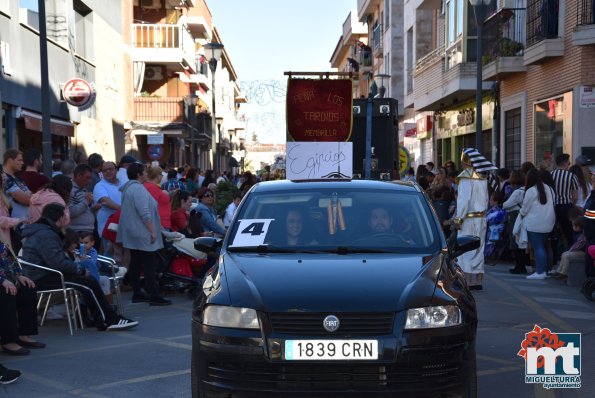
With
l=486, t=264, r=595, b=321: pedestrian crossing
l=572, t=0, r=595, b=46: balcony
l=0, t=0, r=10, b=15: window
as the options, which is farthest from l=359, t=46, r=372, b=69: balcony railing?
l=486, t=264, r=595, b=321: pedestrian crossing

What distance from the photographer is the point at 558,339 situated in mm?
6273

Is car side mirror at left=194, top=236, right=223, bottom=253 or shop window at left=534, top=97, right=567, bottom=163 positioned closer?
car side mirror at left=194, top=236, right=223, bottom=253

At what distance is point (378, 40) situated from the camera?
51344mm

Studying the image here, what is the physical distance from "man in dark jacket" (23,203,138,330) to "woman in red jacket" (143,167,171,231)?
3070 mm

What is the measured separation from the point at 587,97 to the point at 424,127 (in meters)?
19.0

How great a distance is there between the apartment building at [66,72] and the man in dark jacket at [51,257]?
9.59m

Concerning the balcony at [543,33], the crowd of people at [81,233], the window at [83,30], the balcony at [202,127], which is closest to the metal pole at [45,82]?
the crowd of people at [81,233]

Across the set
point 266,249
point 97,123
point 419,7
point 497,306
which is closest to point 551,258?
point 497,306

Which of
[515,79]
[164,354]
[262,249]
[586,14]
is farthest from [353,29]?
[262,249]

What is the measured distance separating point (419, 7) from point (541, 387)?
31055 mm

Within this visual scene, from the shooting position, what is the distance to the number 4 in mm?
6477

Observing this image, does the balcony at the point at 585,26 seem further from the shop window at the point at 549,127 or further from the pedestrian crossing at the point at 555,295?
the pedestrian crossing at the point at 555,295

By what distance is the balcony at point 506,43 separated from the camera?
2344cm

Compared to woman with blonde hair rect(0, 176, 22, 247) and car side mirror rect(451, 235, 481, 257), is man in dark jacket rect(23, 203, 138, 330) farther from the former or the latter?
car side mirror rect(451, 235, 481, 257)
